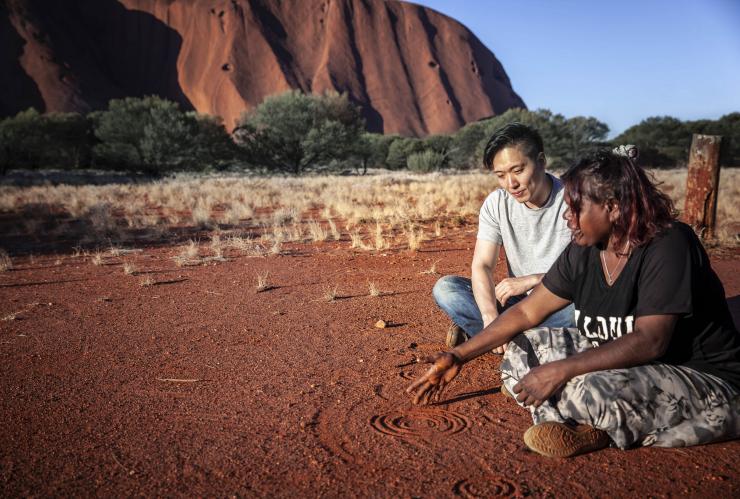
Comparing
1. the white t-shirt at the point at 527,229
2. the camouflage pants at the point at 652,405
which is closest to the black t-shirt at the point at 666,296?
the camouflage pants at the point at 652,405

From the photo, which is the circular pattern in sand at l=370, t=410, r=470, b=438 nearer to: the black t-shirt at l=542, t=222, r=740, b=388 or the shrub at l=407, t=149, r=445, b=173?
the black t-shirt at l=542, t=222, r=740, b=388

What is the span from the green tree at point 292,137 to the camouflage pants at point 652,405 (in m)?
31.9

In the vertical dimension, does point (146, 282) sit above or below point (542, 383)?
below

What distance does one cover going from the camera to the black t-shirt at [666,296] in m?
1.92

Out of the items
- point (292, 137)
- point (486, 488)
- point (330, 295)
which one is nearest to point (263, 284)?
point (330, 295)

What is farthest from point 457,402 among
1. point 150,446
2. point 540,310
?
point 150,446

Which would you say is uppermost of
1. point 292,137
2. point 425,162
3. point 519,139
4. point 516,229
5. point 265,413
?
point 292,137

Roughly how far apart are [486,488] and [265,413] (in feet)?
4.10

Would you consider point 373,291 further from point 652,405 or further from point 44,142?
point 44,142

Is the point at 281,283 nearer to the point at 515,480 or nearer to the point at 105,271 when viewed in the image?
the point at 105,271

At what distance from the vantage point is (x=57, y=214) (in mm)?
12164

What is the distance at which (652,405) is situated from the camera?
2029mm

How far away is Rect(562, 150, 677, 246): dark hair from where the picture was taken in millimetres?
1997

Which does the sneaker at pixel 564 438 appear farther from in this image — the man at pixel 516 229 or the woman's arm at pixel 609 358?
the man at pixel 516 229
